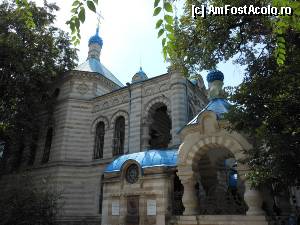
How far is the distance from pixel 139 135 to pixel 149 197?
7309 millimetres

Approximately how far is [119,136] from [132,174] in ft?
25.4

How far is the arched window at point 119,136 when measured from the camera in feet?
67.1

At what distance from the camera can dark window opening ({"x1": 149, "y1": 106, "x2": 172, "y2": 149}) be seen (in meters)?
21.8

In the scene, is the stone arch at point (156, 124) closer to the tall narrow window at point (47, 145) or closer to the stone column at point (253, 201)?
the tall narrow window at point (47, 145)

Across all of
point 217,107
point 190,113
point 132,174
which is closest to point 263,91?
point 217,107

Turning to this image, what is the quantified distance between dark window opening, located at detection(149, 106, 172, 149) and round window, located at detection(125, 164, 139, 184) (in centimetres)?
789

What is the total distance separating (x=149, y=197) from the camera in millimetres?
12414

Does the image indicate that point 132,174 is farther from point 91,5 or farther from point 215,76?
point 91,5

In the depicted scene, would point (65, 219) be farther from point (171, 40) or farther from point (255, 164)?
point (171, 40)

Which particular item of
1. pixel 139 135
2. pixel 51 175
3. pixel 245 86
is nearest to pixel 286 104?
pixel 245 86

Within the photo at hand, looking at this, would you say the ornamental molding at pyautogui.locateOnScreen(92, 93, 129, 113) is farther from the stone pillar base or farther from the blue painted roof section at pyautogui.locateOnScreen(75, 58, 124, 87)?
the stone pillar base

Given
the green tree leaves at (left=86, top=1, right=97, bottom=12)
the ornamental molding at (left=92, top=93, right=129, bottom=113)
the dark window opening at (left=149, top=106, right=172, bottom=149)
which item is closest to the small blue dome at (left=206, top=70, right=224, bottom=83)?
A: the dark window opening at (left=149, top=106, right=172, bottom=149)

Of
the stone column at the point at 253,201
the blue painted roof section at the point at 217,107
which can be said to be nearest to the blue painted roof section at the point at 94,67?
the blue painted roof section at the point at 217,107

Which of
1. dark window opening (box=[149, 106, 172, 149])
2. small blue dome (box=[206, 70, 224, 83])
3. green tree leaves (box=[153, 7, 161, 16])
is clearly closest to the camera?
green tree leaves (box=[153, 7, 161, 16])
